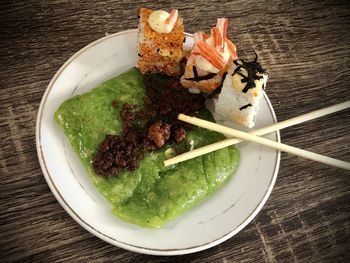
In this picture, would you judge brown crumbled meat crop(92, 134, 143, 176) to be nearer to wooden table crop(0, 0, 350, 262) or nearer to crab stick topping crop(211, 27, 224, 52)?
wooden table crop(0, 0, 350, 262)

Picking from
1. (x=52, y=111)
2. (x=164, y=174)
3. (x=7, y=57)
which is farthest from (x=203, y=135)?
(x=7, y=57)

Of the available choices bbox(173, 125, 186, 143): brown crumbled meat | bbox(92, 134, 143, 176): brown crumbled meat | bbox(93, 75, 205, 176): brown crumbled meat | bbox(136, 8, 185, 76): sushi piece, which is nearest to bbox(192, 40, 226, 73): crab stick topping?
bbox(136, 8, 185, 76): sushi piece

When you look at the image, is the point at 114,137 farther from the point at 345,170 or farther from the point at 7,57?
the point at 345,170

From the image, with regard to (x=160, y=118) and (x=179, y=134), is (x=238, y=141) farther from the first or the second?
(x=160, y=118)

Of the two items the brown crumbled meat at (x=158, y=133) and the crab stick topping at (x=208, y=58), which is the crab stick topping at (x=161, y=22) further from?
the brown crumbled meat at (x=158, y=133)

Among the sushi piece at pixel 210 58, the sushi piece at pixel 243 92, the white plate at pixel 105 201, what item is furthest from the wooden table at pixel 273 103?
the sushi piece at pixel 210 58

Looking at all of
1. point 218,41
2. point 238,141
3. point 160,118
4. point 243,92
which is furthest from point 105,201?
point 218,41
